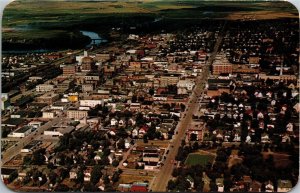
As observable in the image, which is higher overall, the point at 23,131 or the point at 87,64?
the point at 87,64

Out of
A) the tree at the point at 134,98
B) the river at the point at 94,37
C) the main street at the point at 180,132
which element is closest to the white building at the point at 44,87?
the river at the point at 94,37

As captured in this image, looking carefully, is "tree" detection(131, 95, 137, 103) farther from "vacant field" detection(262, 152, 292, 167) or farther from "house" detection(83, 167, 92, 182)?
"vacant field" detection(262, 152, 292, 167)

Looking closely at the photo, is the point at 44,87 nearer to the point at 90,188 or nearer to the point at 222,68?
the point at 90,188

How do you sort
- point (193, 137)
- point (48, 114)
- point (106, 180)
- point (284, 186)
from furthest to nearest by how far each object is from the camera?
1. point (48, 114)
2. point (193, 137)
3. point (106, 180)
4. point (284, 186)

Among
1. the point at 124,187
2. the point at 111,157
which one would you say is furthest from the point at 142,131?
the point at 124,187

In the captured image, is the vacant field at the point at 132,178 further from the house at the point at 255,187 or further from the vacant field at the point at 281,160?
the vacant field at the point at 281,160

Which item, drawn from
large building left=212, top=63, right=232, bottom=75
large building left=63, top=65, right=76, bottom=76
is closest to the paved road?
large building left=63, top=65, right=76, bottom=76
